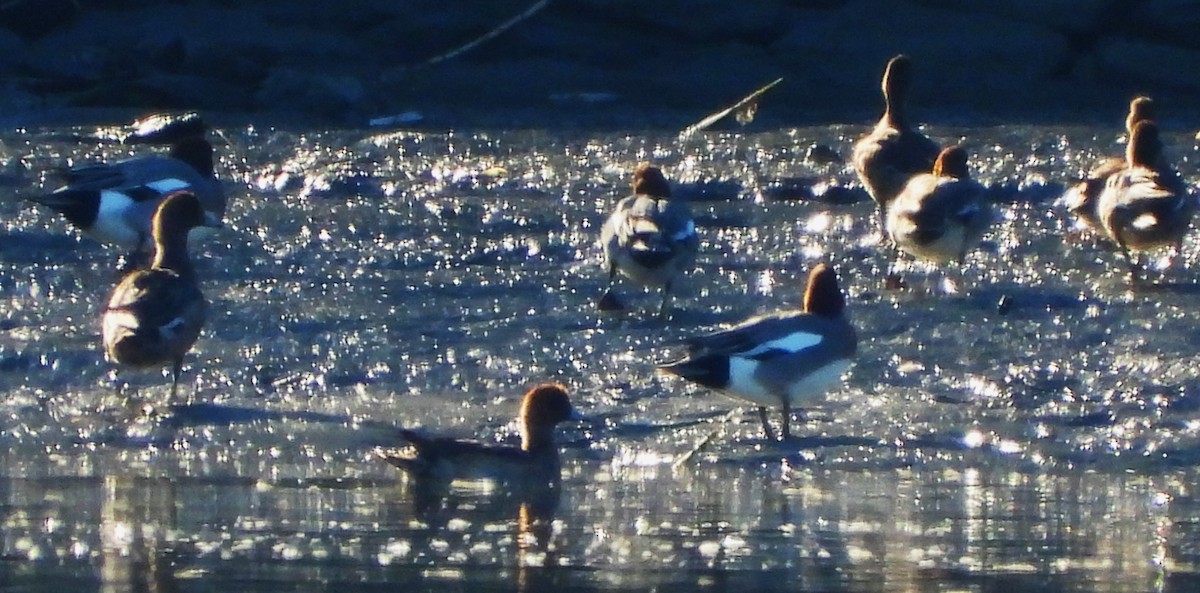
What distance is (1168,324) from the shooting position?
11.9 metres

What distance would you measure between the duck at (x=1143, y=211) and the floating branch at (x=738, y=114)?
427 centimetres

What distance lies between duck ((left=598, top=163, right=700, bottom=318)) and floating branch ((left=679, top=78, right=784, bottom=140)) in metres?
4.69

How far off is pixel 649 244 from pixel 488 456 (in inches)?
118

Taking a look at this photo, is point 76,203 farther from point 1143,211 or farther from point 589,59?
point 589,59

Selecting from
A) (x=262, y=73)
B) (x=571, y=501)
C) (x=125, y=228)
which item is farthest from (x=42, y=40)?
(x=571, y=501)

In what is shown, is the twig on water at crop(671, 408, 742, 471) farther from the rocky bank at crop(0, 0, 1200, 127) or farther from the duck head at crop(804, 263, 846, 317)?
the rocky bank at crop(0, 0, 1200, 127)

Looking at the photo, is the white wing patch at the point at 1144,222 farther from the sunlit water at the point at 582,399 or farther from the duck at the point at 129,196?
the duck at the point at 129,196

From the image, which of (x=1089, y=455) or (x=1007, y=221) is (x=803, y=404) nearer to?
(x=1089, y=455)

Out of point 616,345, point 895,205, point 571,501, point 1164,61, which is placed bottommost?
point 571,501

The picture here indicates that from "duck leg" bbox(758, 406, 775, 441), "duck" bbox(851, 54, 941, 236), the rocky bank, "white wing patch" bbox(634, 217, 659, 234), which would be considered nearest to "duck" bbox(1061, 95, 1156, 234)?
"duck" bbox(851, 54, 941, 236)

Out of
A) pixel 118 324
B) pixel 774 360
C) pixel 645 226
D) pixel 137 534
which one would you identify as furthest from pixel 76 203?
pixel 137 534

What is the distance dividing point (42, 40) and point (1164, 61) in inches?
383

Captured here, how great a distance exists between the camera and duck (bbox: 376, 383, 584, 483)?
930 centimetres

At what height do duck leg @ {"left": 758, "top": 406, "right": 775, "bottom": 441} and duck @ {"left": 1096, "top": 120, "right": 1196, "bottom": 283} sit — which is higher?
duck @ {"left": 1096, "top": 120, "right": 1196, "bottom": 283}
